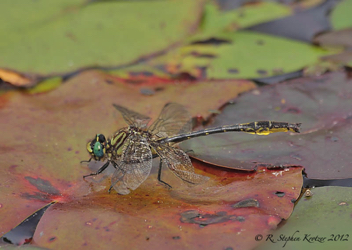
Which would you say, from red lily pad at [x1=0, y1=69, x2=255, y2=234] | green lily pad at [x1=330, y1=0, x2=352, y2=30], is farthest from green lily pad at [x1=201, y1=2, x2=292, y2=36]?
red lily pad at [x1=0, y1=69, x2=255, y2=234]

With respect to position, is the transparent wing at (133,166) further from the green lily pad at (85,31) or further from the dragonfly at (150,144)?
the green lily pad at (85,31)

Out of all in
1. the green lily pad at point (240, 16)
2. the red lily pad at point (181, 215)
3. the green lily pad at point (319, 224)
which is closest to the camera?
the green lily pad at point (319, 224)

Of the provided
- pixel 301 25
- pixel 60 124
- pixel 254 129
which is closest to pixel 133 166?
pixel 60 124

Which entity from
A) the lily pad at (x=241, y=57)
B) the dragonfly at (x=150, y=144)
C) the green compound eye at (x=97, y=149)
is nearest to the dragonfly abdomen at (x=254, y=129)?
the dragonfly at (x=150, y=144)

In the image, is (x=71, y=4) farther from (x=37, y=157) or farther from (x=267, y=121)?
(x=267, y=121)

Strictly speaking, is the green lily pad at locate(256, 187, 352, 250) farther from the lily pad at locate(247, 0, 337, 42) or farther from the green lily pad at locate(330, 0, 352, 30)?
the green lily pad at locate(330, 0, 352, 30)

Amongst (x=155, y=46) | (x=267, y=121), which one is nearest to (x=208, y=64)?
(x=155, y=46)
